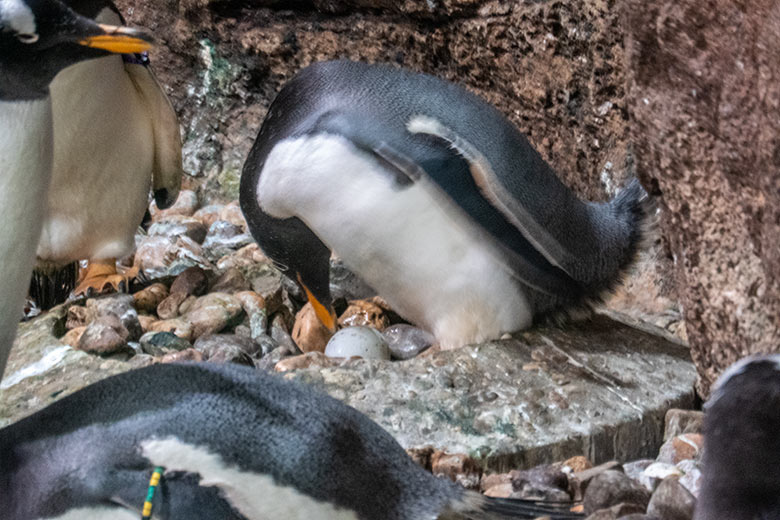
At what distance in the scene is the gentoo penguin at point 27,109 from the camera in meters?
1.21

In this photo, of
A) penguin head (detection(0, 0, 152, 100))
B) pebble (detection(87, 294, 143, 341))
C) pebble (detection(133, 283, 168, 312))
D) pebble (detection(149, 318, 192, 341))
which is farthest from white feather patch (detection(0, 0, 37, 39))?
pebble (detection(133, 283, 168, 312))

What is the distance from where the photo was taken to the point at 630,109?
1.55 m

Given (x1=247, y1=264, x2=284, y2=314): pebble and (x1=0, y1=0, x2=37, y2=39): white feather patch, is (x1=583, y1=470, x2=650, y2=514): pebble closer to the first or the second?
(x1=0, y1=0, x2=37, y2=39): white feather patch

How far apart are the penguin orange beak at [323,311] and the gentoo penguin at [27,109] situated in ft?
4.11

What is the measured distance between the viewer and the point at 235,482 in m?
1.04

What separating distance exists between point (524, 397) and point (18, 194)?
1.04 meters

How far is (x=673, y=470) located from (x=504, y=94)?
64.5 inches

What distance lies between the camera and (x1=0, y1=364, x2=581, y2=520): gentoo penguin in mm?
1034

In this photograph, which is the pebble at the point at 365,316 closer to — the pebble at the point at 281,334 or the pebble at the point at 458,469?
the pebble at the point at 281,334

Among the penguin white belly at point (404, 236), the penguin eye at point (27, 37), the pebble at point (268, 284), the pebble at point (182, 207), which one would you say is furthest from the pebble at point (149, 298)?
the penguin eye at point (27, 37)

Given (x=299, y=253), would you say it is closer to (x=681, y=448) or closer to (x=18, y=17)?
(x=681, y=448)

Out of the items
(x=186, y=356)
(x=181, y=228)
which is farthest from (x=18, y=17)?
(x=181, y=228)

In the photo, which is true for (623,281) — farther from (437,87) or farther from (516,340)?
(437,87)

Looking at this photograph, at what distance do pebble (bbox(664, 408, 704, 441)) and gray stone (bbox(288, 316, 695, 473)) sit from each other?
72mm
